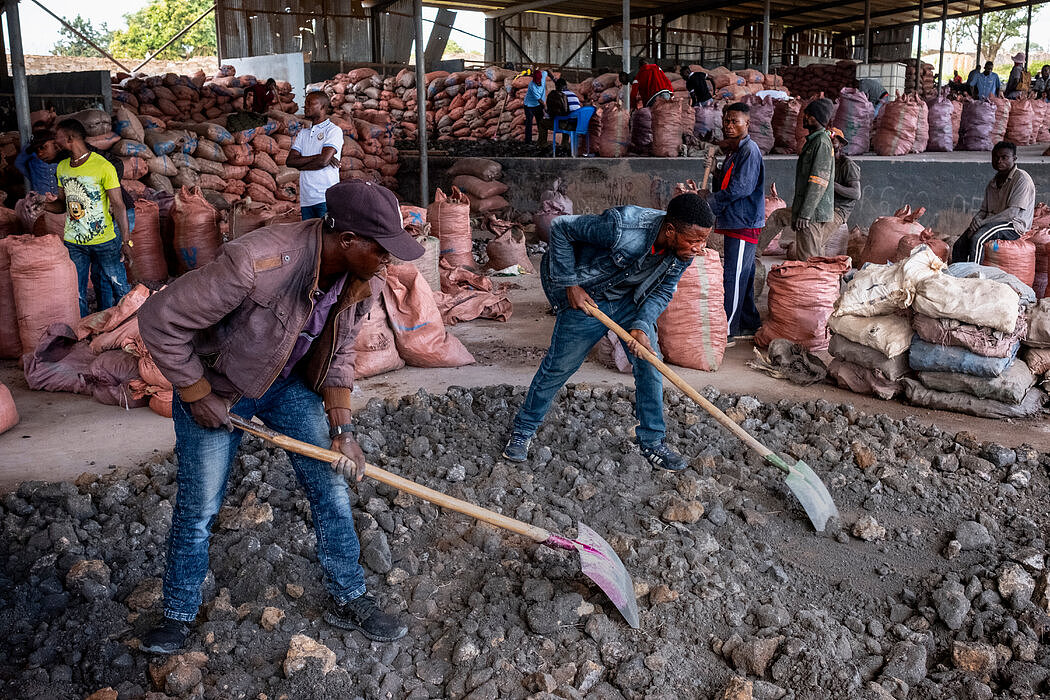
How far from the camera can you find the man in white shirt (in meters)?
6.17

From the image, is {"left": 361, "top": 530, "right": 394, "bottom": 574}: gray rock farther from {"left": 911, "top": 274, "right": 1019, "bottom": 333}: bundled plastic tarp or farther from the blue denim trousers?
{"left": 911, "top": 274, "right": 1019, "bottom": 333}: bundled plastic tarp

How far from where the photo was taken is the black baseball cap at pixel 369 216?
1865 mm

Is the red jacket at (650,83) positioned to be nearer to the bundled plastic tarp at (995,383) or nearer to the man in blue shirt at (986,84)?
the man in blue shirt at (986,84)

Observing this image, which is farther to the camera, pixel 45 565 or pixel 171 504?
pixel 171 504

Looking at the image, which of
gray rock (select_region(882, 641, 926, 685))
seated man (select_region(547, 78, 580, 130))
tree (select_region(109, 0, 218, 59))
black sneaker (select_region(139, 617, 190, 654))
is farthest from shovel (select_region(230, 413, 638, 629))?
tree (select_region(109, 0, 218, 59))

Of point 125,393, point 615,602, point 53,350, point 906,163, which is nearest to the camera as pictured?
point 615,602

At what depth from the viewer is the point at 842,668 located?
7.48ft

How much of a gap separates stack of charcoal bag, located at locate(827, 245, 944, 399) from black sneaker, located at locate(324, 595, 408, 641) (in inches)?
119

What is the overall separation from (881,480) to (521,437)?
147 cm

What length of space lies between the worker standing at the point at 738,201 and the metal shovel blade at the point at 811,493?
217 cm

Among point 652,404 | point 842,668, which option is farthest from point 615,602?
point 652,404

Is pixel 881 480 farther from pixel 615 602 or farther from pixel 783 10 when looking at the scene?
pixel 783 10

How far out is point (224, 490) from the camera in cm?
230

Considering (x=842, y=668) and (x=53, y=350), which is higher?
(x=53, y=350)
